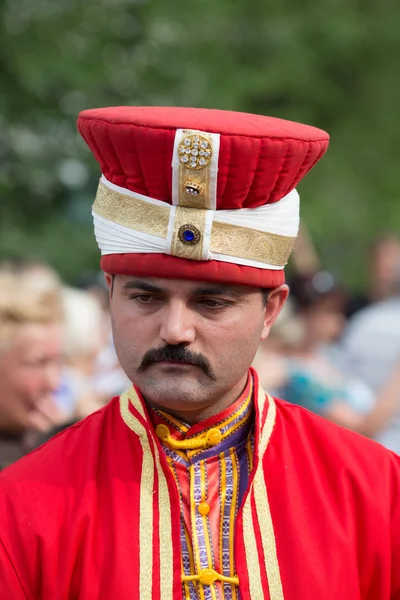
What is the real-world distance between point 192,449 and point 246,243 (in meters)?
0.64

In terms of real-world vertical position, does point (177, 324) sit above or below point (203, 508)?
above

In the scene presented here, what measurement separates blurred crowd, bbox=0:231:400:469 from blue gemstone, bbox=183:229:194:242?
1.57 m

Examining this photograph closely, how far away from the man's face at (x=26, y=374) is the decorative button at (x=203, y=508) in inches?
75.7

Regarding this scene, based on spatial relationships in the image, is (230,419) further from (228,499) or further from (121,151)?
(121,151)

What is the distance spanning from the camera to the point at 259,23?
1174 centimetres

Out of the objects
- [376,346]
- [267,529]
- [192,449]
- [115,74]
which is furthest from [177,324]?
[115,74]

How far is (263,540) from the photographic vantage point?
3453 mm

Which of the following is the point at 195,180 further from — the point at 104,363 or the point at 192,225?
the point at 104,363

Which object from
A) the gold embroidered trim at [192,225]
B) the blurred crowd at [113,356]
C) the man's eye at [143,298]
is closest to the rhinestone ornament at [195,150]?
the gold embroidered trim at [192,225]

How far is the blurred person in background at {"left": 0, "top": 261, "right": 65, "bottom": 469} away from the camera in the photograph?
527 centimetres

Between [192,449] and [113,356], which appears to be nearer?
[192,449]

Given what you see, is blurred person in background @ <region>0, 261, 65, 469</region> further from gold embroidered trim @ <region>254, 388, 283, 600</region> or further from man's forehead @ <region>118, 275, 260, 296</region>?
man's forehead @ <region>118, 275, 260, 296</region>

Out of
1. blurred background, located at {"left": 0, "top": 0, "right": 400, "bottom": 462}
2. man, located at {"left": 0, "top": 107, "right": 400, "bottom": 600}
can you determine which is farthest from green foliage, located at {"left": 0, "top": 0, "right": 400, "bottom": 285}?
man, located at {"left": 0, "top": 107, "right": 400, "bottom": 600}

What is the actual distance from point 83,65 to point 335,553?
6.69 metres
